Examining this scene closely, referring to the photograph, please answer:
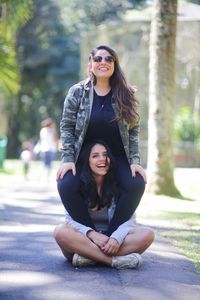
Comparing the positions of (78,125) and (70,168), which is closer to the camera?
(70,168)

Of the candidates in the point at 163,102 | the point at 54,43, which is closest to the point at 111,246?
the point at 163,102

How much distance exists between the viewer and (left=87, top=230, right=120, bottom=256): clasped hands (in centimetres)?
557

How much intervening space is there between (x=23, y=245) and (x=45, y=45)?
39102mm

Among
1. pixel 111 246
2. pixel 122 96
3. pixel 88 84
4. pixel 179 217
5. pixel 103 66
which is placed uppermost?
pixel 103 66

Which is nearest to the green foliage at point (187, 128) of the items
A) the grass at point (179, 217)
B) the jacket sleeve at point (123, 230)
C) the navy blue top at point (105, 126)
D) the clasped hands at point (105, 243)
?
the grass at point (179, 217)

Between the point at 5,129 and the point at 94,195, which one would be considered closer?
the point at 94,195

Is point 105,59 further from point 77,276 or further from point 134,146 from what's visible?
point 77,276

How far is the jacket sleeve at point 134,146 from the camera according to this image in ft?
20.0

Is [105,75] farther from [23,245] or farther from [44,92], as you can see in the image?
[44,92]

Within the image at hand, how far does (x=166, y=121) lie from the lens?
13664mm

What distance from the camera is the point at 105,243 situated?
5.59 meters

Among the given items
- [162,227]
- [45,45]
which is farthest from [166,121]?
[45,45]

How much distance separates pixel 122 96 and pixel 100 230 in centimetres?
119

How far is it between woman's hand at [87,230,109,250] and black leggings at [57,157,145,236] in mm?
138
